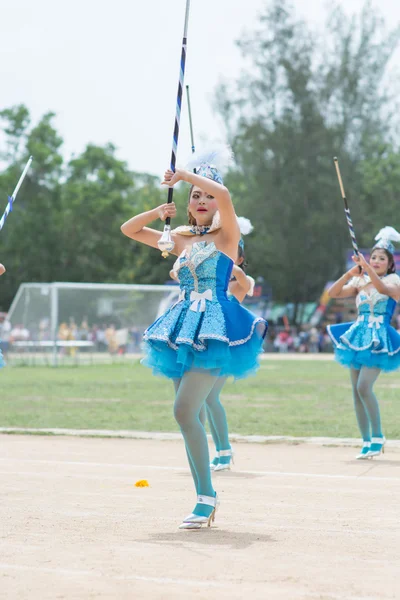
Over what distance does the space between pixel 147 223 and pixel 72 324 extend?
98.2ft

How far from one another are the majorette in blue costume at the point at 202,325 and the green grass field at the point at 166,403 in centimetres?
600

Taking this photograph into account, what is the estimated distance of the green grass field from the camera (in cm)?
1384

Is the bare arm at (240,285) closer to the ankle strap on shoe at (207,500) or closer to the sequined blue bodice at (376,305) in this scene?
the sequined blue bodice at (376,305)

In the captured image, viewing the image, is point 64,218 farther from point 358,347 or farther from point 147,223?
point 147,223

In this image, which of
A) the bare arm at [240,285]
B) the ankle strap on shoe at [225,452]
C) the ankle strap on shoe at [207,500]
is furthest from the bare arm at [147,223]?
the ankle strap on shoe at [225,452]

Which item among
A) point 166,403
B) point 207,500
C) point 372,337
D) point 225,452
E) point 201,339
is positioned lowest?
point 166,403

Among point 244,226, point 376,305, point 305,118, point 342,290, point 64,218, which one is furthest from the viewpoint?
point 64,218

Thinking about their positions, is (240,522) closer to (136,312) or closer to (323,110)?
(136,312)

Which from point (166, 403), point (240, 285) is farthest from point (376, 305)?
point (166, 403)

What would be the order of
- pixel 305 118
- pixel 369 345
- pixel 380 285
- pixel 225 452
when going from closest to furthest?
pixel 225 452, pixel 380 285, pixel 369 345, pixel 305 118

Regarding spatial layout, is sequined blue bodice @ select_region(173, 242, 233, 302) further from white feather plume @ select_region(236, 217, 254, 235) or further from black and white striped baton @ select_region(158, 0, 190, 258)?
white feather plume @ select_region(236, 217, 254, 235)

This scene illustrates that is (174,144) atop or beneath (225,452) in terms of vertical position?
atop

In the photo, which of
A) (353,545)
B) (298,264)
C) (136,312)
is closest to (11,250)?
(298,264)

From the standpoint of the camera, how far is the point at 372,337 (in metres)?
10.7
